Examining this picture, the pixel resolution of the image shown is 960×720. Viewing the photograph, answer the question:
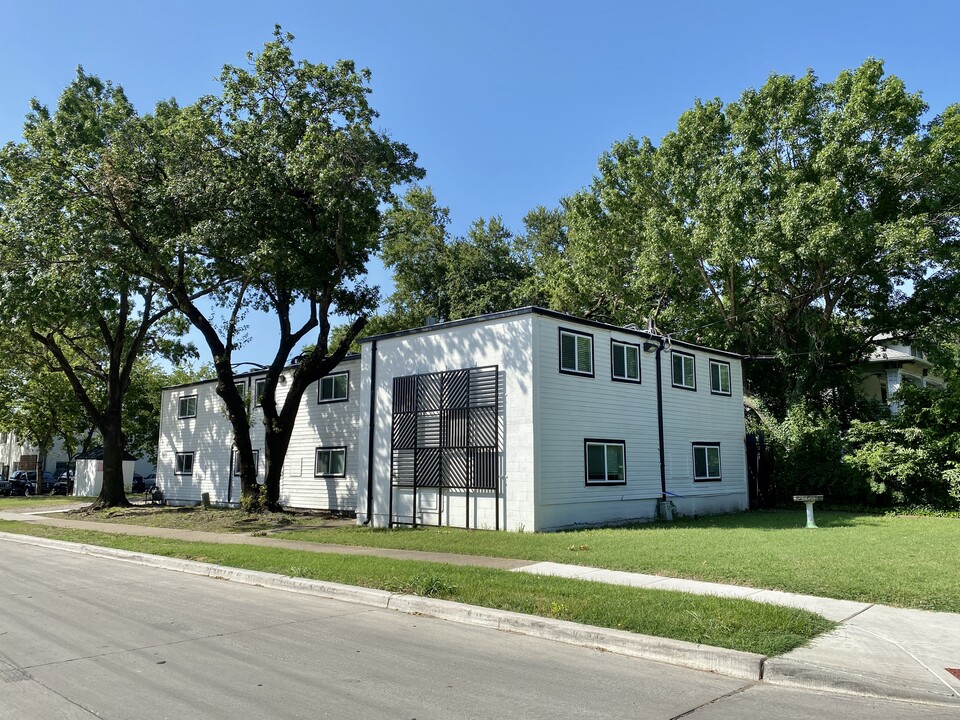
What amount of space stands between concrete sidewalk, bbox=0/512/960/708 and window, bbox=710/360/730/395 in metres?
16.3

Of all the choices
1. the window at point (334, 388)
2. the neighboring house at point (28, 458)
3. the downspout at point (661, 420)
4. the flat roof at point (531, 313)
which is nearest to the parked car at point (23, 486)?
the neighboring house at point (28, 458)

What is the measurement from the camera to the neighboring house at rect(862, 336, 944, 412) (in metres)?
30.8

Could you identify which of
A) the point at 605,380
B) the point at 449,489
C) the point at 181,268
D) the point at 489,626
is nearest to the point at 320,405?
the point at 181,268

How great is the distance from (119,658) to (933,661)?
744 centimetres

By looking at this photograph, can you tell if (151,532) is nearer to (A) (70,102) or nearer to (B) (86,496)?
(A) (70,102)

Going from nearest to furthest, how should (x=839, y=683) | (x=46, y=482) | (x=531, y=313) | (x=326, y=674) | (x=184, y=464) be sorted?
(x=839, y=683)
(x=326, y=674)
(x=531, y=313)
(x=184, y=464)
(x=46, y=482)

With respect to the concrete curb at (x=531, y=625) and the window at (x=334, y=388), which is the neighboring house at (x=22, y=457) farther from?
the concrete curb at (x=531, y=625)

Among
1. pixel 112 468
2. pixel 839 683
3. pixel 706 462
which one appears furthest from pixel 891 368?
pixel 112 468

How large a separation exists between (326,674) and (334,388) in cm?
2212

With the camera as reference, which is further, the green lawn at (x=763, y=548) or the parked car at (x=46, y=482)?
the parked car at (x=46, y=482)

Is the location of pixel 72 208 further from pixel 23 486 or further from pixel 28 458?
pixel 28 458

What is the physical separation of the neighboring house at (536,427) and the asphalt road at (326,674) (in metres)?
9.78

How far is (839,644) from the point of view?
22.6 ft

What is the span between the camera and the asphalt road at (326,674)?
17.6ft
